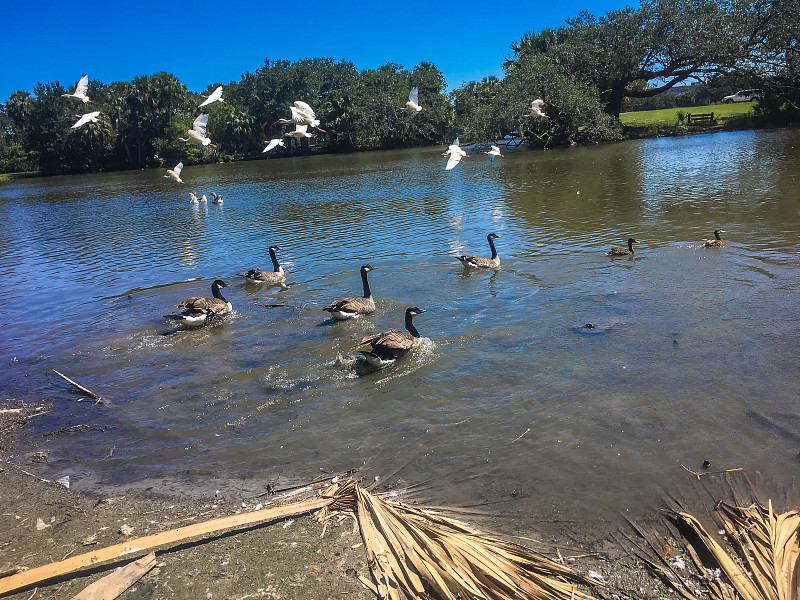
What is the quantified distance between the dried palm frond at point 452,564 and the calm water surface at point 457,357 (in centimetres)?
82

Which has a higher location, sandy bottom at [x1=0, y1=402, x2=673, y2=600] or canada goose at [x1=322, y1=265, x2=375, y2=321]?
canada goose at [x1=322, y1=265, x2=375, y2=321]

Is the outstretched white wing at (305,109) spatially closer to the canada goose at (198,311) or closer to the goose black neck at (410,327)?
the canada goose at (198,311)

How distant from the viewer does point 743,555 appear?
4.16m

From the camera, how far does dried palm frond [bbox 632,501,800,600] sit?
150 inches

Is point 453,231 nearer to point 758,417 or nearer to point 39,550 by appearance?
point 758,417

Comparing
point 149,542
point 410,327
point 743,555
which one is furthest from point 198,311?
point 743,555

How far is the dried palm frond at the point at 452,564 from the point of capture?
12.2ft

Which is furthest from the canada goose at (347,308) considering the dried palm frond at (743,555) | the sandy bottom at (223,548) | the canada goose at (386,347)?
the dried palm frond at (743,555)

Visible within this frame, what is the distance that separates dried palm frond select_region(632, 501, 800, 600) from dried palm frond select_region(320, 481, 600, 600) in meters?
0.81

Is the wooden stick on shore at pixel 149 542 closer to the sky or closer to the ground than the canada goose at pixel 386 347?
closer to the ground

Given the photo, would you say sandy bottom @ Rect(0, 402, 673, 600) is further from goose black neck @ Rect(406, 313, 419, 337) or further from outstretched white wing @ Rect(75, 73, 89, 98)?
outstretched white wing @ Rect(75, 73, 89, 98)

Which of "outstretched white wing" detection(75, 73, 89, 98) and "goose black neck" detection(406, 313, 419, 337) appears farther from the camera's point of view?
"outstretched white wing" detection(75, 73, 89, 98)

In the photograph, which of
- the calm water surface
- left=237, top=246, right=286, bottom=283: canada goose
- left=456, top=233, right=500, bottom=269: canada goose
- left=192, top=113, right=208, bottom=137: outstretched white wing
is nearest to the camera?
the calm water surface

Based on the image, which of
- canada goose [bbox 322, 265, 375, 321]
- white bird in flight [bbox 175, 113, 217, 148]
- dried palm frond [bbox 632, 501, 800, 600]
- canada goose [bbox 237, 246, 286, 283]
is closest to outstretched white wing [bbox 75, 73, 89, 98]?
white bird in flight [bbox 175, 113, 217, 148]
